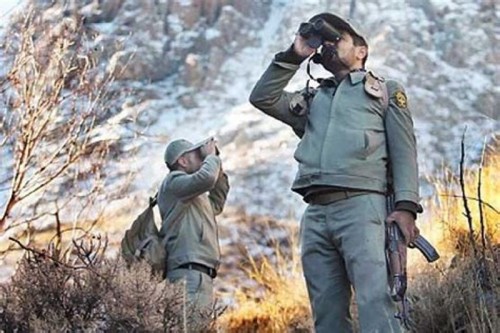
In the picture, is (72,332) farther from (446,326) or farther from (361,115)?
(446,326)

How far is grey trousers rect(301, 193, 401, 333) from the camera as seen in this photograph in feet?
11.5

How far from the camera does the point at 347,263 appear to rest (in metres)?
3.58

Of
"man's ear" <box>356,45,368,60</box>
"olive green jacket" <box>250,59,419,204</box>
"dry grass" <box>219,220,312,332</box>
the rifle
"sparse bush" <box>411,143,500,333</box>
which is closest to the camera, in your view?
the rifle

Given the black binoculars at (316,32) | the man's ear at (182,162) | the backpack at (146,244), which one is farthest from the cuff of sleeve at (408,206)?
the man's ear at (182,162)

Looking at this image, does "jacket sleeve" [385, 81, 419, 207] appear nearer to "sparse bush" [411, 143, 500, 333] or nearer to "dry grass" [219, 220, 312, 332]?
"sparse bush" [411, 143, 500, 333]

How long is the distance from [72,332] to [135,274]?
1.26ft

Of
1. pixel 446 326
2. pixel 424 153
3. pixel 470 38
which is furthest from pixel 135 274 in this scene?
pixel 470 38

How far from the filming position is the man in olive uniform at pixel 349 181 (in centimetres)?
354

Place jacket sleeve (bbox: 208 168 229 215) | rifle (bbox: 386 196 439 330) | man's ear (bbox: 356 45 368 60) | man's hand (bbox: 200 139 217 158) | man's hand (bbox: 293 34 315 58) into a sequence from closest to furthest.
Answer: rifle (bbox: 386 196 439 330) → man's hand (bbox: 293 34 315 58) → man's ear (bbox: 356 45 368 60) → man's hand (bbox: 200 139 217 158) → jacket sleeve (bbox: 208 168 229 215)

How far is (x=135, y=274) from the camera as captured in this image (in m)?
4.16

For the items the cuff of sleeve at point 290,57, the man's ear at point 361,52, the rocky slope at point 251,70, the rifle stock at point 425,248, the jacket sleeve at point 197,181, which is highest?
the rocky slope at point 251,70

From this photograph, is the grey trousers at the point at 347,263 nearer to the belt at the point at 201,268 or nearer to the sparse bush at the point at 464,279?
the sparse bush at the point at 464,279

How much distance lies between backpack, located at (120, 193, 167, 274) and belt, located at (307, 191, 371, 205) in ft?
5.42

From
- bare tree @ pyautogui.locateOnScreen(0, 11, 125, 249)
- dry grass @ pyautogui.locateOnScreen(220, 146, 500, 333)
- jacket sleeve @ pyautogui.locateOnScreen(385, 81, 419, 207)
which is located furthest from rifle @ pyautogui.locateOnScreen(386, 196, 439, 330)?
bare tree @ pyautogui.locateOnScreen(0, 11, 125, 249)
